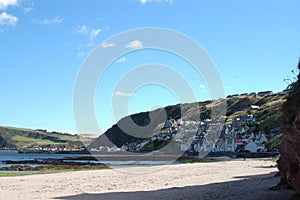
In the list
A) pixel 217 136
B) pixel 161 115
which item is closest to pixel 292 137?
pixel 217 136

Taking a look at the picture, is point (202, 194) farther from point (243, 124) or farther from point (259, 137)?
point (243, 124)

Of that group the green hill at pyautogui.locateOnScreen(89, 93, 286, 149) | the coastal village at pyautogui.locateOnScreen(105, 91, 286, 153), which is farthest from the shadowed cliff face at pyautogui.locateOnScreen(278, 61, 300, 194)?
the green hill at pyautogui.locateOnScreen(89, 93, 286, 149)

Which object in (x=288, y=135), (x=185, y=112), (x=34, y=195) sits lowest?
→ (x=34, y=195)

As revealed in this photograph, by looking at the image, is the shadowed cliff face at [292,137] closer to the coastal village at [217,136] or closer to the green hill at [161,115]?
the coastal village at [217,136]

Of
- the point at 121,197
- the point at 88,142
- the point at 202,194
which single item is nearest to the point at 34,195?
the point at 121,197

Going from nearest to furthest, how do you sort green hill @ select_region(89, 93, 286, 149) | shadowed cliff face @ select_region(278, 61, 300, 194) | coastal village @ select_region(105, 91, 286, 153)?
shadowed cliff face @ select_region(278, 61, 300, 194) → coastal village @ select_region(105, 91, 286, 153) → green hill @ select_region(89, 93, 286, 149)

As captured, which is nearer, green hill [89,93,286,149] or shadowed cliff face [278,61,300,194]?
shadowed cliff face [278,61,300,194]

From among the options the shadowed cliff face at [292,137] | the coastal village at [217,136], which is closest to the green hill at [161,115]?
the coastal village at [217,136]

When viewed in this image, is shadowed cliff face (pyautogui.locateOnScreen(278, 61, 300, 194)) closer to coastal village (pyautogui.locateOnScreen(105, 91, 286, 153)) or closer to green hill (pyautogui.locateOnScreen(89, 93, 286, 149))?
coastal village (pyautogui.locateOnScreen(105, 91, 286, 153))

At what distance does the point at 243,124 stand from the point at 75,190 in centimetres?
10185

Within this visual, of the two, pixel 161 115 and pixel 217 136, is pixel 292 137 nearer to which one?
pixel 217 136

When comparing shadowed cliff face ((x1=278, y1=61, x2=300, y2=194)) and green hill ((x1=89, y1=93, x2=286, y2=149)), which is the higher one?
green hill ((x1=89, y1=93, x2=286, y2=149))

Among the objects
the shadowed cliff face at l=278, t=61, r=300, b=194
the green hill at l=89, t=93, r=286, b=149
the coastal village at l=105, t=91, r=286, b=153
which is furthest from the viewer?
the green hill at l=89, t=93, r=286, b=149

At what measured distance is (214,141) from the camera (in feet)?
408
